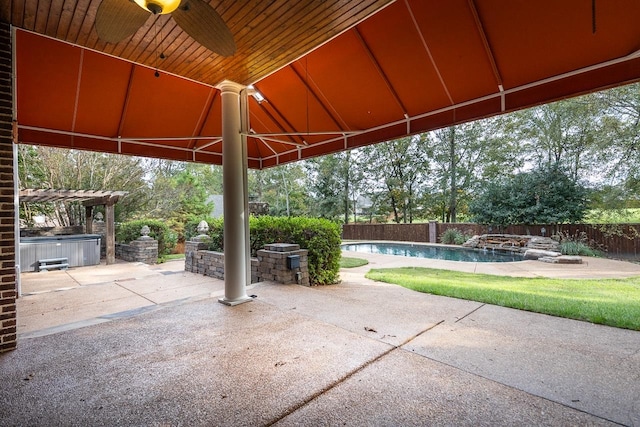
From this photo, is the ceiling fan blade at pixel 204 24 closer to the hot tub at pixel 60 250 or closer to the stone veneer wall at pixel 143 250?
the stone veneer wall at pixel 143 250

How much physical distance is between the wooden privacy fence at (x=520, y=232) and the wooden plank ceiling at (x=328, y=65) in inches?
504

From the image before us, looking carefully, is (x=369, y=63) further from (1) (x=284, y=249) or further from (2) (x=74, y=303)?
(2) (x=74, y=303)

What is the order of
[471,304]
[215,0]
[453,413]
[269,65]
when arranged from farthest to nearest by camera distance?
[471,304] < [269,65] < [215,0] < [453,413]

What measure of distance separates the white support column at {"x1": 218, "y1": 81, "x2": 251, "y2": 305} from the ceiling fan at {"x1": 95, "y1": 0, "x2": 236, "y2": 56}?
184 centimetres

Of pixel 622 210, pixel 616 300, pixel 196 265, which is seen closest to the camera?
pixel 616 300

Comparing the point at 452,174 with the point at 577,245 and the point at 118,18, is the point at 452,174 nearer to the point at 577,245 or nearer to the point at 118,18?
the point at 577,245

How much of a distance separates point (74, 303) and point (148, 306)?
1454mm

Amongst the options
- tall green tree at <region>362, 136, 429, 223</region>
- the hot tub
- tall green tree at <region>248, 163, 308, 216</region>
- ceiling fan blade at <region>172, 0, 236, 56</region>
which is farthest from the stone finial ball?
tall green tree at <region>248, 163, 308, 216</region>

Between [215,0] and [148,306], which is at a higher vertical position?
[215,0]

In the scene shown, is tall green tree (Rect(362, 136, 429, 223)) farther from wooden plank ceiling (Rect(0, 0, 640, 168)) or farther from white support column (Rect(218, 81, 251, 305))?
white support column (Rect(218, 81, 251, 305))

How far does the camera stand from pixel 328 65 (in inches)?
179

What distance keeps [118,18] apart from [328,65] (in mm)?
2827

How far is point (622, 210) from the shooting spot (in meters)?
12.1

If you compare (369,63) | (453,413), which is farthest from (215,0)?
(453,413)
